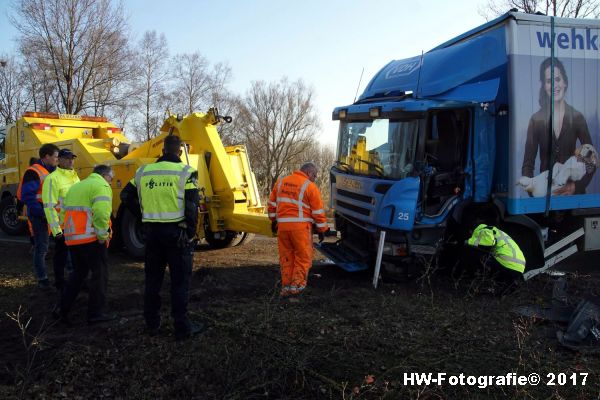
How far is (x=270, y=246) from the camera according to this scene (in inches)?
405

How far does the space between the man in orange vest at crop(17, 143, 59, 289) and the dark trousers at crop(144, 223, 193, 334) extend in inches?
104

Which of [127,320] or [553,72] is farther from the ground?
[553,72]

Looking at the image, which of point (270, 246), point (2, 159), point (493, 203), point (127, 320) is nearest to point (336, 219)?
point (493, 203)

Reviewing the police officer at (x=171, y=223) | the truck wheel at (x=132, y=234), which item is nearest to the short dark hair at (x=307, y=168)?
the police officer at (x=171, y=223)

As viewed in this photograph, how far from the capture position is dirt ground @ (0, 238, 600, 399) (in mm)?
3436

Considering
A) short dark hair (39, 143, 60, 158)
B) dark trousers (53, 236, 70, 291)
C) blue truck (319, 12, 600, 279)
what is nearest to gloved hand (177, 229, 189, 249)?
dark trousers (53, 236, 70, 291)

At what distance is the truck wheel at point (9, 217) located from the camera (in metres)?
12.0

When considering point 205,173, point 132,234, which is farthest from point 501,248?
point 132,234

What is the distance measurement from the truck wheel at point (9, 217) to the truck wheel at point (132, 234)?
477 centimetres

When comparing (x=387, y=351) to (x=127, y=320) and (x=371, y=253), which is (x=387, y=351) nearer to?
(x=127, y=320)

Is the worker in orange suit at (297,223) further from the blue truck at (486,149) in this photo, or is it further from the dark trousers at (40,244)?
the dark trousers at (40,244)

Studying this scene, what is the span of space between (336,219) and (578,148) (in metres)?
3.45

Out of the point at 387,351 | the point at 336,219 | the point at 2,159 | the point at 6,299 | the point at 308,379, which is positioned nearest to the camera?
the point at 308,379

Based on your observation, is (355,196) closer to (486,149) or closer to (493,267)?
(486,149)
